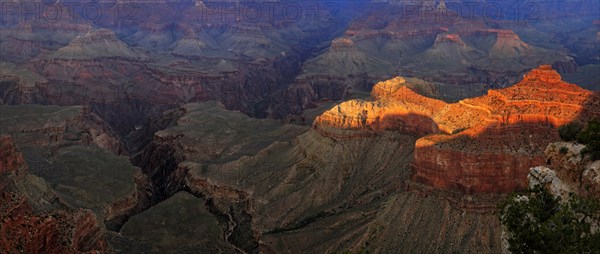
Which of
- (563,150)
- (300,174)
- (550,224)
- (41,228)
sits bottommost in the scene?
(300,174)

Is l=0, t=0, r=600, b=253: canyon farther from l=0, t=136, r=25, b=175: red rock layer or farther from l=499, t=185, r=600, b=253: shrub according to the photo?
l=499, t=185, r=600, b=253: shrub

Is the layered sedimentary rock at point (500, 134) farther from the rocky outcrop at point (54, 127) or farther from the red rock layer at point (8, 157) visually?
the rocky outcrop at point (54, 127)

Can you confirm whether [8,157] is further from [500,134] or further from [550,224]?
[550,224]

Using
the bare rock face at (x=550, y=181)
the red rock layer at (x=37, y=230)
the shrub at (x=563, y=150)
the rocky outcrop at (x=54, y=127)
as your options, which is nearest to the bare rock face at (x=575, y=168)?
the shrub at (x=563, y=150)

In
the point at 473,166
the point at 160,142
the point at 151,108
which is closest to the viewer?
the point at 473,166

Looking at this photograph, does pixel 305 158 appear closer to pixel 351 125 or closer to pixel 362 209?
pixel 351 125

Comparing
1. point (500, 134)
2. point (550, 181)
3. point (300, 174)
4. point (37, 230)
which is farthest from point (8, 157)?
point (550, 181)

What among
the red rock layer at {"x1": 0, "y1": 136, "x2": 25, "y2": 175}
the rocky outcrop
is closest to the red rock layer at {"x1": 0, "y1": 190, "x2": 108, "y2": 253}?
the red rock layer at {"x1": 0, "y1": 136, "x2": 25, "y2": 175}

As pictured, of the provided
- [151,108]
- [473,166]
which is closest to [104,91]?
[151,108]
